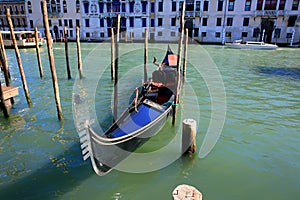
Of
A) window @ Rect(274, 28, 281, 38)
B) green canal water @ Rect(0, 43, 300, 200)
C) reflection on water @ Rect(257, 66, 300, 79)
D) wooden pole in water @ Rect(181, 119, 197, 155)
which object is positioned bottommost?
green canal water @ Rect(0, 43, 300, 200)

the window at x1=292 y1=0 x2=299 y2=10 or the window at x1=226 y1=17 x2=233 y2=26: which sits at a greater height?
the window at x1=292 y1=0 x2=299 y2=10

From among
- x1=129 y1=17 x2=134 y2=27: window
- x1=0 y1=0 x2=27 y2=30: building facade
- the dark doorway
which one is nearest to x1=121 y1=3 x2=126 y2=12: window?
x1=129 y1=17 x2=134 y2=27: window

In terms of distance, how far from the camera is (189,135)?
11.3 ft

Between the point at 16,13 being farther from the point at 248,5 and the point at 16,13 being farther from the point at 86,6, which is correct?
the point at 248,5

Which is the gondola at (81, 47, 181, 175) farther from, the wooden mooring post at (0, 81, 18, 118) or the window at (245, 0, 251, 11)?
the window at (245, 0, 251, 11)

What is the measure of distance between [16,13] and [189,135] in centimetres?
3457

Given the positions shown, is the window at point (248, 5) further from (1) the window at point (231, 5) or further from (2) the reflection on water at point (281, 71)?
(2) the reflection on water at point (281, 71)

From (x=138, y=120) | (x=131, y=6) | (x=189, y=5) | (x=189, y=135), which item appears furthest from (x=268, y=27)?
(x=189, y=135)

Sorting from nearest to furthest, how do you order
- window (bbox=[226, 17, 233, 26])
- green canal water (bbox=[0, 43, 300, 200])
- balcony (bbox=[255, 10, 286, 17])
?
green canal water (bbox=[0, 43, 300, 200]), balcony (bbox=[255, 10, 286, 17]), window (bbox=[226, 17, 233, 26])

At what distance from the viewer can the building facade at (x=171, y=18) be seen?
23319 millimetres

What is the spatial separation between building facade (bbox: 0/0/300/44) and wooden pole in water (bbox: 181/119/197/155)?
2271 centimetres

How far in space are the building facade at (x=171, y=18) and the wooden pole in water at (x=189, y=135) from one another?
22.7m

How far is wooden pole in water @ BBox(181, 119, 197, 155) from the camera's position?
3391 mm

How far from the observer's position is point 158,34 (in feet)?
88.1
